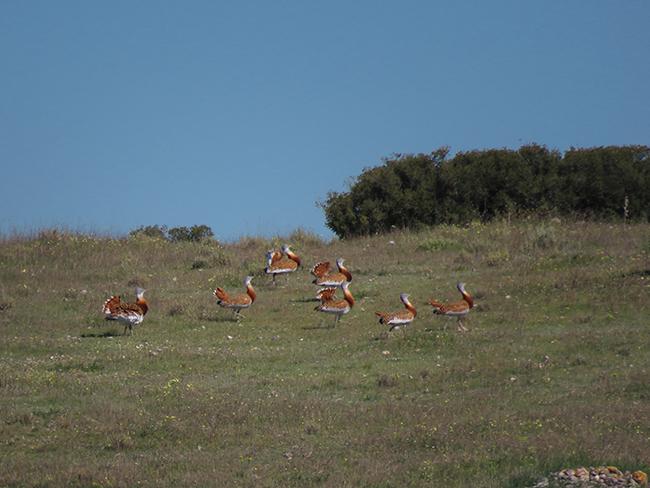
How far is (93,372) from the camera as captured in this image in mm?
18766

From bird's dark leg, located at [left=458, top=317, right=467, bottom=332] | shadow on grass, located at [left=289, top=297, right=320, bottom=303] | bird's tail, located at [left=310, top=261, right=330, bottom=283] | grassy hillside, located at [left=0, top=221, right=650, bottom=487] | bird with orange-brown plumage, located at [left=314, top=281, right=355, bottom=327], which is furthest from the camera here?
bird's tail, located at [left=310, top=261, right=330, bottom=283]

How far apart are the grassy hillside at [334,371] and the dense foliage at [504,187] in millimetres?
6711

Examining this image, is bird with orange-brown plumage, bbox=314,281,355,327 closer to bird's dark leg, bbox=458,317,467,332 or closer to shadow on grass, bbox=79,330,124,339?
bird's dark leg, bbox=458,317,467,332

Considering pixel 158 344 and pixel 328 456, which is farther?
pixel 158 344

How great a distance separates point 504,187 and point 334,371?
22.2 meters

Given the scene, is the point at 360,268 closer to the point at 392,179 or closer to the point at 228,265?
the point at 228,265

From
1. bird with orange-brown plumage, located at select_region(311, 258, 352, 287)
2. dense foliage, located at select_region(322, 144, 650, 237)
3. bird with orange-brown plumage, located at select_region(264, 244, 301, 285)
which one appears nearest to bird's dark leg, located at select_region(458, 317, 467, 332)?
bird with orange-brown plumage, located at select_region(311, 258, 352, 287)

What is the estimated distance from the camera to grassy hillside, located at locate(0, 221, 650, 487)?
1278cm

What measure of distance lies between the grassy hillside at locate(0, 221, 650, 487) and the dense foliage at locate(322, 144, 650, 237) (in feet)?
22.0

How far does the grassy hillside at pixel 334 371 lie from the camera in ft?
41.9

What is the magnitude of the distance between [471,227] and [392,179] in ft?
16.4

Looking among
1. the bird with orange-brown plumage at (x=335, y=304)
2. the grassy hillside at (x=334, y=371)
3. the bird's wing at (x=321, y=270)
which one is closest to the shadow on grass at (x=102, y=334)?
the grassy hillside at (x=334, y=371)

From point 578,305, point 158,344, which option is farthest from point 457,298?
point 158,344

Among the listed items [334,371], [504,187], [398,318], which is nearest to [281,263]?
[398,318]
